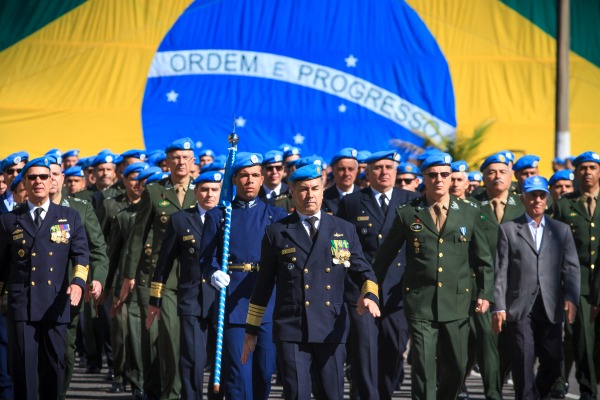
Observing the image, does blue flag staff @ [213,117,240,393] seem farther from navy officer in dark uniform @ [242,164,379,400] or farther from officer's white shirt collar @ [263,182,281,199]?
officer's white shirt collar @ [263,182,281,199]

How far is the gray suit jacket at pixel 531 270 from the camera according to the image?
12312 mm

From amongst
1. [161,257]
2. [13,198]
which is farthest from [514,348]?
[13,198]

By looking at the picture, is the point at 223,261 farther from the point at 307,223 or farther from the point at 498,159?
the point at 498,159

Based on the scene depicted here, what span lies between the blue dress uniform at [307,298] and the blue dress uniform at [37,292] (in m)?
1.96

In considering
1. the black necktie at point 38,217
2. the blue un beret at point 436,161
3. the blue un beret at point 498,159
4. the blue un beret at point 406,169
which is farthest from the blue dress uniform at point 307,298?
the blue un beret at point 406,169

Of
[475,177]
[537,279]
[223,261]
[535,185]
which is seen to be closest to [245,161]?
[223,261]

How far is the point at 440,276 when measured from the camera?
11320 millimetres

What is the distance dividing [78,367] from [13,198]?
398 cm

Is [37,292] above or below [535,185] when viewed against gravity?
below

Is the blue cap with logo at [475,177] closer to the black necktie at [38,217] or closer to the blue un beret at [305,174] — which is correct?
the black necktie at [38,217]

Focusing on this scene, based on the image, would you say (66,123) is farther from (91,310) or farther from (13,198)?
(13,198)

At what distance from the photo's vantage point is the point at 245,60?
30.3 metres

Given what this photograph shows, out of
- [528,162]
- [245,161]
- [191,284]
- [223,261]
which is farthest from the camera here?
[528,162]

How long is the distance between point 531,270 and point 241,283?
2.94 meters
